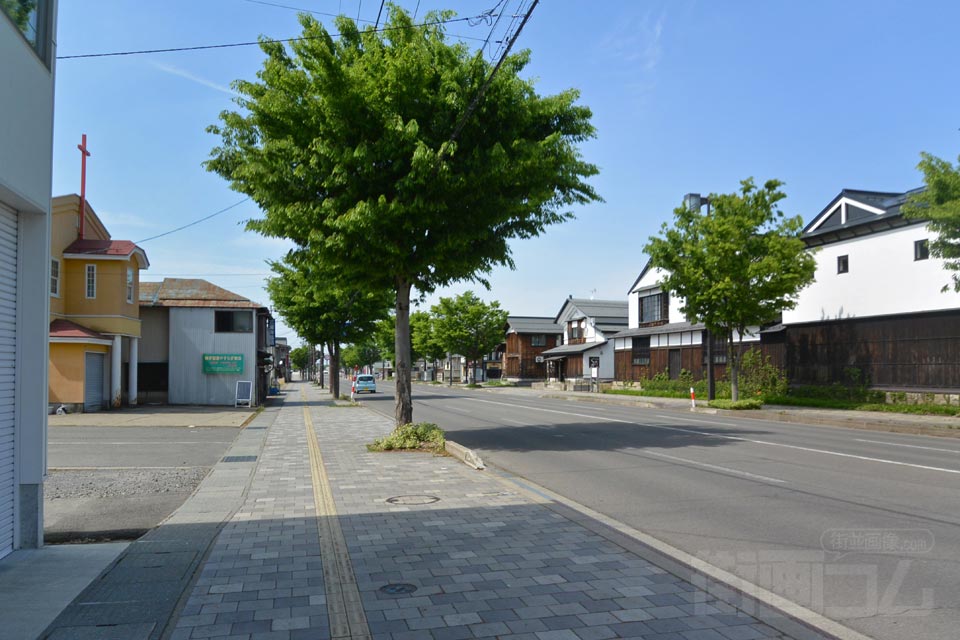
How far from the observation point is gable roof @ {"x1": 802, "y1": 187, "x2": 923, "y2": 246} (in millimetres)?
28688

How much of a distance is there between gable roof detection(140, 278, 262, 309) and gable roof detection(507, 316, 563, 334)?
44520 millimetres

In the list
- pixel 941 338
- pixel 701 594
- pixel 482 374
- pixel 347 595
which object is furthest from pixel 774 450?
pixel 482 374

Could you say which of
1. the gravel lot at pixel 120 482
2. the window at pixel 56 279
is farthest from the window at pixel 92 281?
the gravel lot at pixel 120 482

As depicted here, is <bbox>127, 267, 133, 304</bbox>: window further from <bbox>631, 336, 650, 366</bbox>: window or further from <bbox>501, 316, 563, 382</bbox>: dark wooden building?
<bbox>501, 316, 563, 382</bbox>: dark wooden building

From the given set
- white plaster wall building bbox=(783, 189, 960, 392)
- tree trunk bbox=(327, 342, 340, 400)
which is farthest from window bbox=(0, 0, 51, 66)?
tree trunk bbox=(327, 342, 340, 400)

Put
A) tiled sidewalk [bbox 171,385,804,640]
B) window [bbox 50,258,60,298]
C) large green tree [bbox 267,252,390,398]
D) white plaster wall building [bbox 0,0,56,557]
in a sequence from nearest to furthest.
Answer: tiled sidewalk [bbox 171,385,804,640] → white plaster wall building [bbox 0,0,56,557] → window [bbox 50,258,60,298] → large green tree [bbox 267,252,390,398]

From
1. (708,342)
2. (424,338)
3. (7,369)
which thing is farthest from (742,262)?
(424,338)

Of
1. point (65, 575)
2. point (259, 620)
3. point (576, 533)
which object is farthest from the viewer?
point (576, 533)

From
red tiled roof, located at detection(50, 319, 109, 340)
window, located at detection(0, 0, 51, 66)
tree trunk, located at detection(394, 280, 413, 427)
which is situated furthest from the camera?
red tiled roof, located at detection(50, 319, 109, 340)

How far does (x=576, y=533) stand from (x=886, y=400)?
2468cm

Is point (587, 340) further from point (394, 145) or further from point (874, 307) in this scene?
point (394, 145)

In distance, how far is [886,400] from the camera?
88.2ft

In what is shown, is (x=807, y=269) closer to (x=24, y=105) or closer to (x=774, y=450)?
(x=774, y=450)

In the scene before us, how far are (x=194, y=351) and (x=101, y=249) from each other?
708cm
